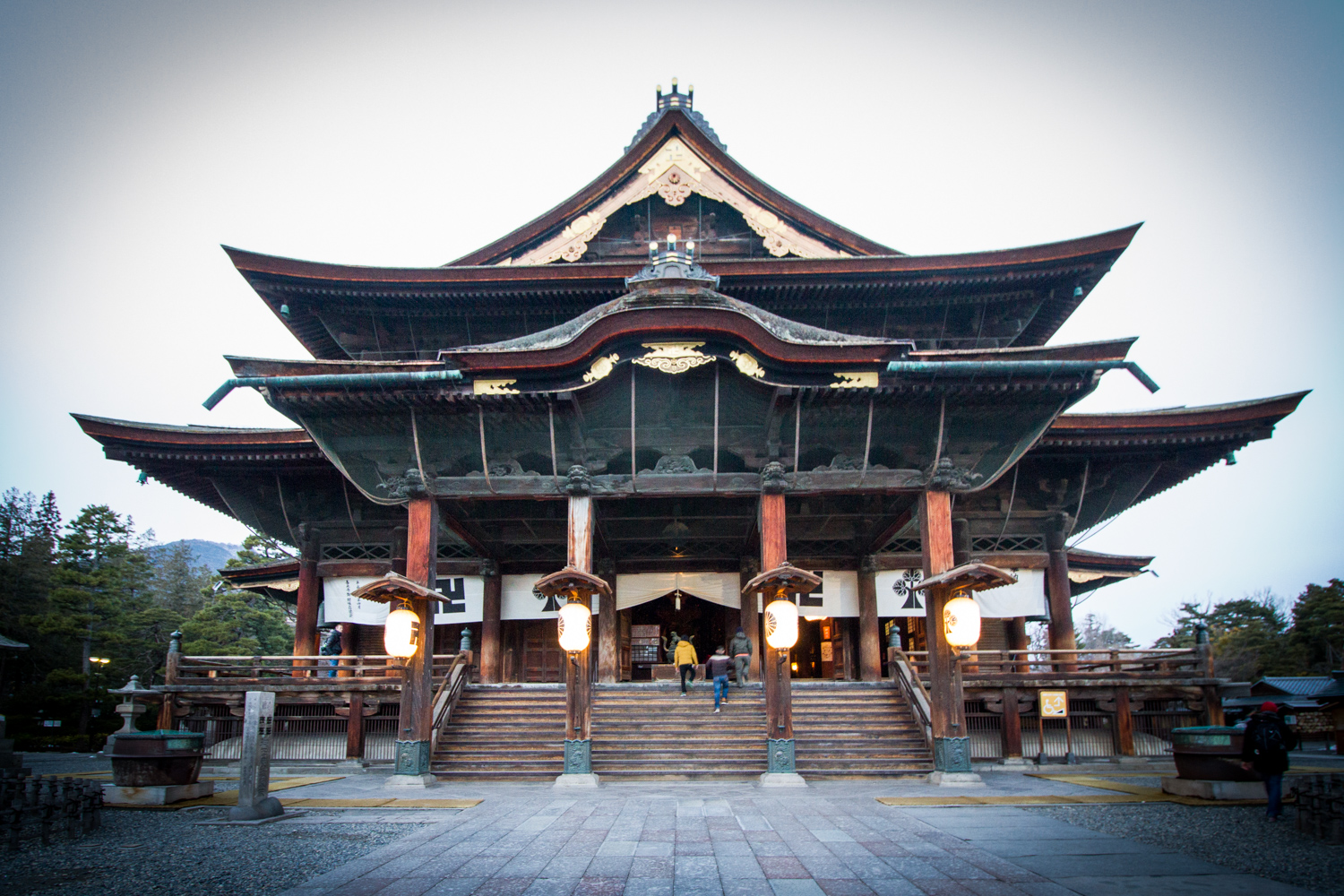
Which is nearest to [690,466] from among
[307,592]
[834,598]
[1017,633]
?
[834,598]

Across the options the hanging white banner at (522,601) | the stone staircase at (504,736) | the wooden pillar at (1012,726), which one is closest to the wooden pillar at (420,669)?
the stone staircase at (504,736)

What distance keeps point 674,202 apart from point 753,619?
476 inches

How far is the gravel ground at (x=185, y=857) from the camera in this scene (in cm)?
643

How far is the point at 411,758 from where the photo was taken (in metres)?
13.5

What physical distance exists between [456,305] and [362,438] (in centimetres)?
629

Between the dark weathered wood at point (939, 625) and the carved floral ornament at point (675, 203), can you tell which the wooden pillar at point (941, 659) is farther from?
the carved floral ornament at point (675, 203)

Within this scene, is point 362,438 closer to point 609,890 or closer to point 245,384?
point 245,384

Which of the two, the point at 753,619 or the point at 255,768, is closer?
the point at 255,768

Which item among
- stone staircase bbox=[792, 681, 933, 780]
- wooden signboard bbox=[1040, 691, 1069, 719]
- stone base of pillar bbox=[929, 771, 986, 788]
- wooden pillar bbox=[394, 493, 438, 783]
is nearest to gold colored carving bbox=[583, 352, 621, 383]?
wooden pillar bbox=[394, 493, 438, 783]

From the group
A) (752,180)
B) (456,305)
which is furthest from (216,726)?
(752,180)

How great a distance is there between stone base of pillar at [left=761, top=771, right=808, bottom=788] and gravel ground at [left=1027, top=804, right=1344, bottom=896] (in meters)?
3.97

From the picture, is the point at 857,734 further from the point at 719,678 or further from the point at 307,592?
the point at 307,592

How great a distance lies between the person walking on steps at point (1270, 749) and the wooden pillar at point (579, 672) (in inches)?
390

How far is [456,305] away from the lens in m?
20.4
